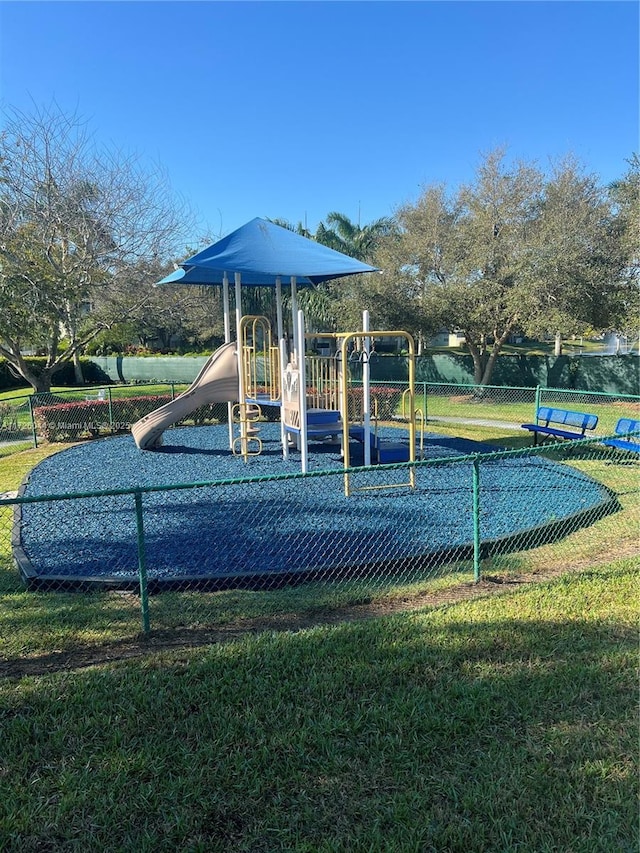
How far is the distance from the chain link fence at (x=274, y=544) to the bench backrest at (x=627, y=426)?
2.06m

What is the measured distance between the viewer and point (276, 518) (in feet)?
22.4

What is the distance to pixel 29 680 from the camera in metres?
3.54

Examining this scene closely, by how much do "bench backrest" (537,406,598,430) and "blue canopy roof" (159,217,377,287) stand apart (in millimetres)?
5195

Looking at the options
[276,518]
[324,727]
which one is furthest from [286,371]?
[324,727]

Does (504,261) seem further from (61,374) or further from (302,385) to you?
(61,374)

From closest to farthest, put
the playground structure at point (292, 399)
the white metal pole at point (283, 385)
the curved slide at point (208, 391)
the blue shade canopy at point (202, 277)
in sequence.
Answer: the playground structure at point (292, 399) < the white metal pole at point (283, 385) < the curved slide at point (208, 391) < the blue shade canopy at point (202, 277)

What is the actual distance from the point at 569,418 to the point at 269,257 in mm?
6861

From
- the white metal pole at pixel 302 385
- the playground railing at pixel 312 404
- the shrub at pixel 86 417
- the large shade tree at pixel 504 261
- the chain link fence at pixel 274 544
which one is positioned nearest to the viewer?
the chain link fence at pixel 274 544

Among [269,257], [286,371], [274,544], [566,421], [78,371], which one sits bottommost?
[274,544]

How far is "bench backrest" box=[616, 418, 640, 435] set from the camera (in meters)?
10.1

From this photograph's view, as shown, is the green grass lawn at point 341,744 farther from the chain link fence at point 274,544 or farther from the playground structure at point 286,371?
the playground structure at point 286,371

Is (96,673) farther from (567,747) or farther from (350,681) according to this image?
(567,747)

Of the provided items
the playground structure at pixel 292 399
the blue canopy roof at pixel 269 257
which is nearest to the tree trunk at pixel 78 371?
the playground structure at pixel 292 399

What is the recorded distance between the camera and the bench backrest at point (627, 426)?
1011cm
